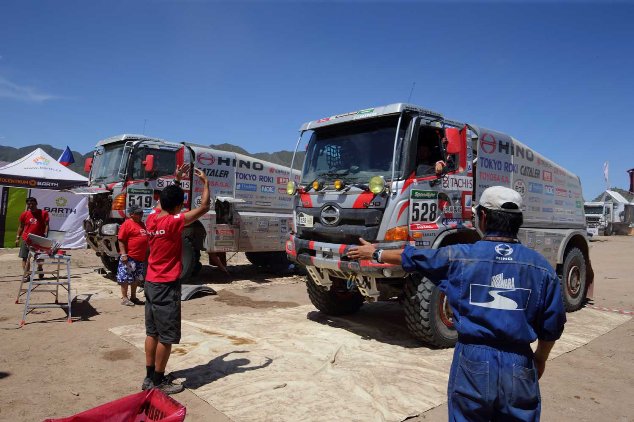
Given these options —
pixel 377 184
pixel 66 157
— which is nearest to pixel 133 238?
pixel 377 184

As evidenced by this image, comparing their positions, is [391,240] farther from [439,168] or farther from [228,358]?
[228,358]

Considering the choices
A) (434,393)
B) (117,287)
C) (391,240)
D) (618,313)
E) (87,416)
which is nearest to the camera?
(87,416)

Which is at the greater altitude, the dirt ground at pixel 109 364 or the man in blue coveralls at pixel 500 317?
the man in blue coveralls at pixel 500 317

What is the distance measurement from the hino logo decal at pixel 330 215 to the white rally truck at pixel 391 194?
12 mm

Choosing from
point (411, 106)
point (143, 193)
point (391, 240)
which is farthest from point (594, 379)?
point (143, 193)

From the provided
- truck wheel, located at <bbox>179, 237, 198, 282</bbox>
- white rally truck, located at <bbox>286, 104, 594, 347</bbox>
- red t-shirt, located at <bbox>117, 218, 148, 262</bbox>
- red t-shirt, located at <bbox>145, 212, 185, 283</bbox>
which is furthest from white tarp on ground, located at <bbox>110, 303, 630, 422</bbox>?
truck wheel, located at <bbox>179, 237, 198, 282</bbox>

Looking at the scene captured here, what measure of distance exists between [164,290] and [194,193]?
5706 mm

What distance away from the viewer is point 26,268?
27.7 ft

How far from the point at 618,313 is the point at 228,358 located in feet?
23.0

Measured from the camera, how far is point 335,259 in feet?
17.6

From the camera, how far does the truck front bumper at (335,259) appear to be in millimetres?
4949

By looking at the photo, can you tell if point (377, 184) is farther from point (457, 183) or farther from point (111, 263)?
point (111, 263)

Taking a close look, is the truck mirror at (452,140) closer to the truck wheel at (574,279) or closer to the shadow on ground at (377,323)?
the shadow on ground at (377,323)

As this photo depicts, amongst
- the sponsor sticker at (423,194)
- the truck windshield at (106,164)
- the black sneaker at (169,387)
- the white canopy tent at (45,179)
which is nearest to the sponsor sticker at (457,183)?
the sponsor sticker at (423,194)
